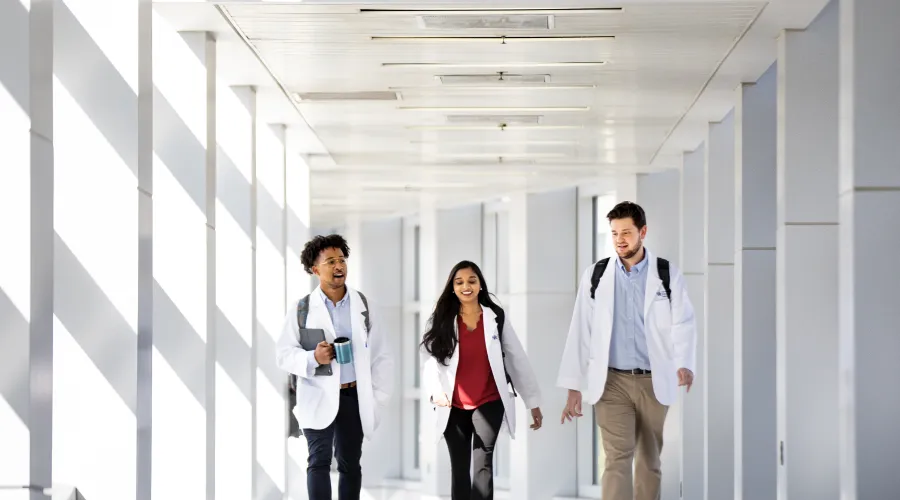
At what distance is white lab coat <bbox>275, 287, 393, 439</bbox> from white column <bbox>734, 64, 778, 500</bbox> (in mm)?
2909

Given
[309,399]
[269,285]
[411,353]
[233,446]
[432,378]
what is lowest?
[411,353]

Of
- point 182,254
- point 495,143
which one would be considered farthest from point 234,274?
point 495,143

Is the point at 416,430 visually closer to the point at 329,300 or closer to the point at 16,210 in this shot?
the point at 329,300

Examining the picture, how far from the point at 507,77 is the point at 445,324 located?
7.86ft

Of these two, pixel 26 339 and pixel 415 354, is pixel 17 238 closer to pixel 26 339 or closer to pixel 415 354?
pixel 26 339

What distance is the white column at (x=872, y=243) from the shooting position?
6.24m

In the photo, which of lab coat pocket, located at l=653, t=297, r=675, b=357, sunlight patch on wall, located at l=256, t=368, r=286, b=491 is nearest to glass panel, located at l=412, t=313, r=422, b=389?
sunlight patch on wall, located at l=256, t=368, r=286, b=491

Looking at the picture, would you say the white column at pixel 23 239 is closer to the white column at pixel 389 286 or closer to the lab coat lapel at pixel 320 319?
the lab coat lapel at pixel 320 319

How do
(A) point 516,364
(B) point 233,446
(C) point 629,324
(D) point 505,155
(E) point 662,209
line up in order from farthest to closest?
1. (E) point 662,209
2. (D) point 505,155
3. (B) point 233,446
4. (A) point 516,364
5. (C) point 629,324

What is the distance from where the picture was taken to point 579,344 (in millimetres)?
8039

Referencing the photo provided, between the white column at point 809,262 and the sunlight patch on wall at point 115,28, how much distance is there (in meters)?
3.91

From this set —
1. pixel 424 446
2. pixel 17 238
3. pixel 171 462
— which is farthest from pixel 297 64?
pixel 424 446

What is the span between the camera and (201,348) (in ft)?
25.7

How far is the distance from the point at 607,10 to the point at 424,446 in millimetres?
14564
